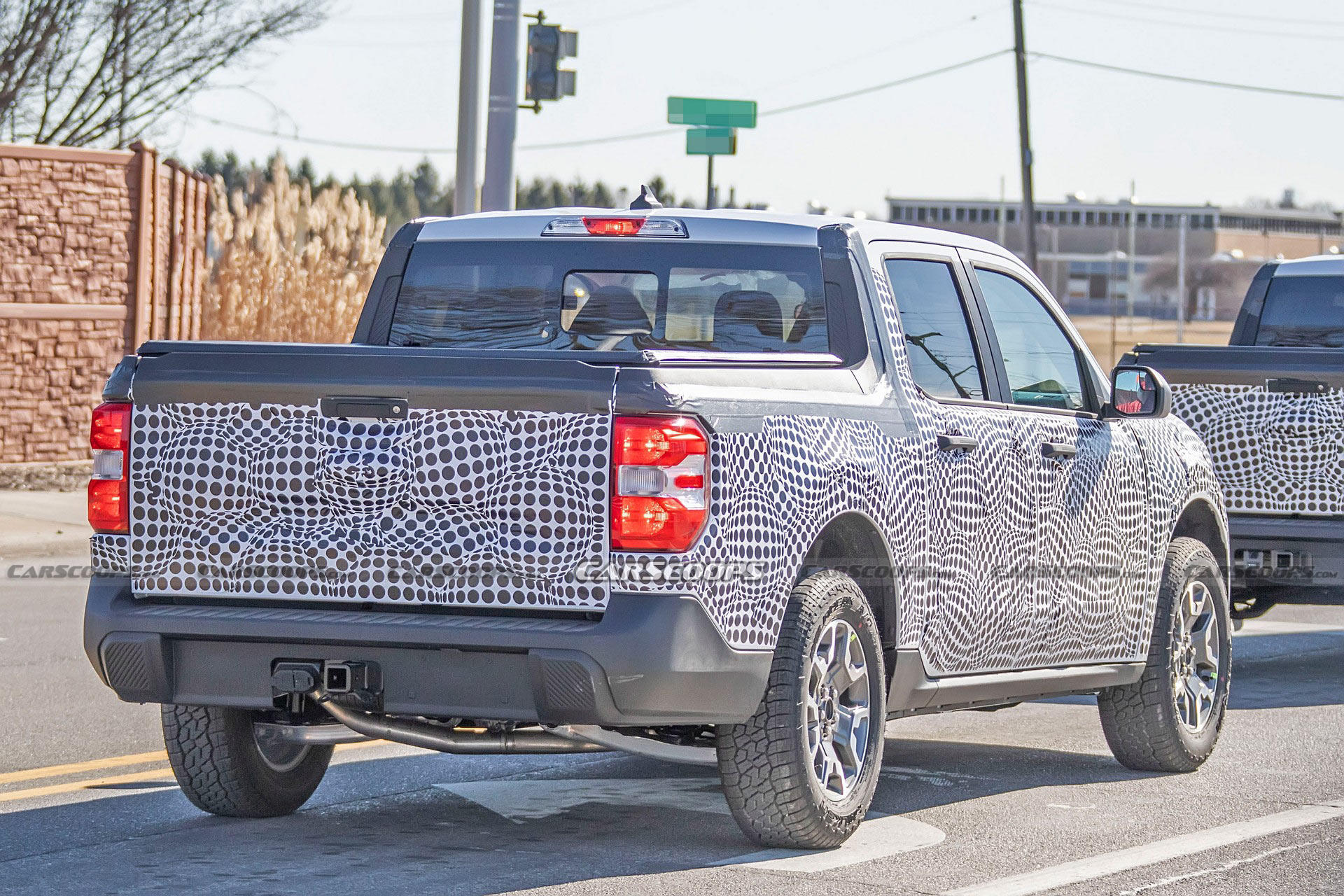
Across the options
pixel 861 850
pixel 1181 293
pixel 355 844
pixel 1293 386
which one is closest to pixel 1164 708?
pixel 861 850

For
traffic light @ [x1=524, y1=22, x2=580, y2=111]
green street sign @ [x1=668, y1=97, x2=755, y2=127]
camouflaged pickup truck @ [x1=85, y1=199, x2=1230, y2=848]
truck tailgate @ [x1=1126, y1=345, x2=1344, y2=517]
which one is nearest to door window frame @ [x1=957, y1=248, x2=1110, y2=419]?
camouflaged pickup truck @ [x1=85, y1=199, x2=1230, y2=848]

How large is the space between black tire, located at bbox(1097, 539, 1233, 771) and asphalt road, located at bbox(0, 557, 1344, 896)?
84mm

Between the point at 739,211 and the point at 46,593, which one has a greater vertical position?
the point at 739,211

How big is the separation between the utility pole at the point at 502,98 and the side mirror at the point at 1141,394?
425 inches

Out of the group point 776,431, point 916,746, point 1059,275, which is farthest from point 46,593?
point 1059,275

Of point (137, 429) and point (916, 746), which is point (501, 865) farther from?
point (916, 746)

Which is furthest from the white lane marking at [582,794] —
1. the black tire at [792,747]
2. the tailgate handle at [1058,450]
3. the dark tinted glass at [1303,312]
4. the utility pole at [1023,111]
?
the utility pole at [1023,111]

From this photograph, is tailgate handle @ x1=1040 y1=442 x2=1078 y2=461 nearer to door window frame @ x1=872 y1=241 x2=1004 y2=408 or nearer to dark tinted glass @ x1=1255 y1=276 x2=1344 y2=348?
door window frame @ x1=872 y1=241 x2=1004 y2=408

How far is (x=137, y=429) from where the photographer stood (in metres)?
5.86

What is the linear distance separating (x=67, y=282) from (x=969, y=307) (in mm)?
14827

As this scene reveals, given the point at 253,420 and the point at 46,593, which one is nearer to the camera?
the point at 253,420

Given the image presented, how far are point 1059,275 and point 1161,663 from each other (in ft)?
398

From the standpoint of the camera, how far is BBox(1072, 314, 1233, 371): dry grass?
65688 mm

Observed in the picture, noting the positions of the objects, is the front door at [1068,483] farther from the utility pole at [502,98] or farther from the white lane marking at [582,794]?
the utility pole at [502,98]
